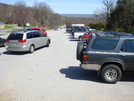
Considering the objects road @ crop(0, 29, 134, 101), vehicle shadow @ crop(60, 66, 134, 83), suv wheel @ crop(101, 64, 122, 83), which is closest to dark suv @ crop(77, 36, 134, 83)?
suv wheel @ crop(101, 64, 122, 83)

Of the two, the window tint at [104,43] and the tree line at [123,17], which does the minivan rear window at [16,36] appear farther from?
the tree line at [123,17]

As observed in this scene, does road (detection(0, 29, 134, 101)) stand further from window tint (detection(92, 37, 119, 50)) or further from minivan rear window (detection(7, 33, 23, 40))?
minivan rear window (detection(7, 33, 23, 40))

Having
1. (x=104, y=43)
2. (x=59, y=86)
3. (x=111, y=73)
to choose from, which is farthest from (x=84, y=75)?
(x=104, y=43)

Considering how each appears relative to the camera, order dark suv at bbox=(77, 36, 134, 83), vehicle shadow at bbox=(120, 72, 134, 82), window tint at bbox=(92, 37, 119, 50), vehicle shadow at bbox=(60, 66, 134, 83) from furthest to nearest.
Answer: vehicle shadow at bbox=(60, 66, 134, 83)
vehicle shadow at bbox=(120, 72, 134, 82)
window tint at bbox=(92, 37, 119, 50)
dark suv at bbox=(77, 36, 134, 83)

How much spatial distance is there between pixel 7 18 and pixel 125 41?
85.7m

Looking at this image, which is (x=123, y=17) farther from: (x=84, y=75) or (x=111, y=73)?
(x=111, y=73)

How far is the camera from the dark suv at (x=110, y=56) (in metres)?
5.73

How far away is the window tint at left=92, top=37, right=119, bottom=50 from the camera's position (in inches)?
230

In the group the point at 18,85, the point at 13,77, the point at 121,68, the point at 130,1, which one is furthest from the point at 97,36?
the point at 130,1

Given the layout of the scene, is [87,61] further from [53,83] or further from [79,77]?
[53,83]

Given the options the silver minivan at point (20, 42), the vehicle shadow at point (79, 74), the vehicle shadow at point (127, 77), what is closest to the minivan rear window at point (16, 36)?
the silver minivan at point (20, 42)

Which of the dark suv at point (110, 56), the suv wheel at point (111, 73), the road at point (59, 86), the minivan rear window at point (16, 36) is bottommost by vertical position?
the road at point (59, 86)

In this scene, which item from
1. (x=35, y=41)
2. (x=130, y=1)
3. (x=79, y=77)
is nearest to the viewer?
(x=79, y=77)

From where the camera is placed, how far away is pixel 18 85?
225 inches
